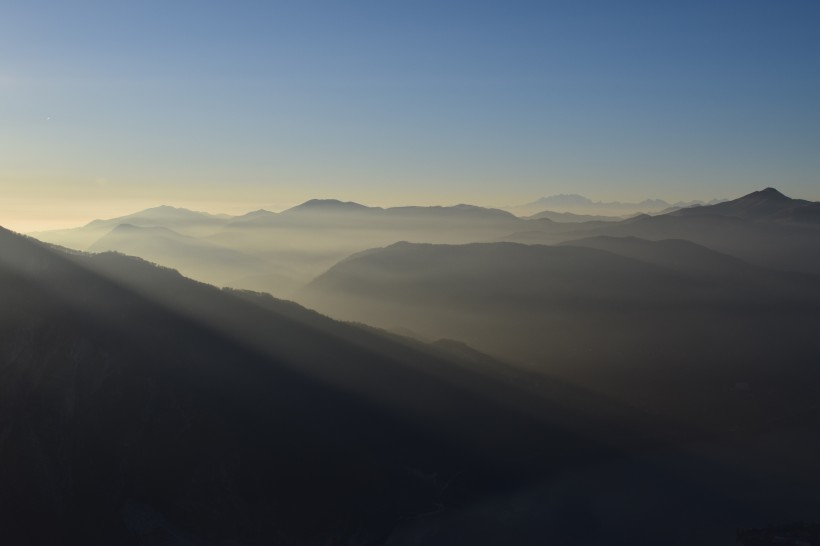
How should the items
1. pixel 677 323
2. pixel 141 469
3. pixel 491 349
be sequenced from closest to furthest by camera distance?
1. pixel 141 469
2. pixel 491 349
3. pixel 677 323

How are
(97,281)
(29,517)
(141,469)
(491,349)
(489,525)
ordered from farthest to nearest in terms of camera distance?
(491,349)
(97,281)
(489,525)
(141,469)
(29,517)

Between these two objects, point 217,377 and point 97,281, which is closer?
point 217,377

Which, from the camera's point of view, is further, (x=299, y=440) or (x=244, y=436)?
(x=299, y=440)

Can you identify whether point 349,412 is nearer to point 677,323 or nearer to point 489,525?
point 489,525

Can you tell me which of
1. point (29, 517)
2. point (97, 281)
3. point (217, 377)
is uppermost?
point (97, 281)

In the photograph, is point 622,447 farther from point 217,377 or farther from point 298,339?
point 217,377

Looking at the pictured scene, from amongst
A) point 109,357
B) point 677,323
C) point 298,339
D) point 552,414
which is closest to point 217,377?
point 109,357

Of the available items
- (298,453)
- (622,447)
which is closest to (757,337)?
(622,447)

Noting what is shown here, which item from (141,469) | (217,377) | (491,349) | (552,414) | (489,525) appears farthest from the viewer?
(491,349)

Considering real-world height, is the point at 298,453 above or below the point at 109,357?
below
